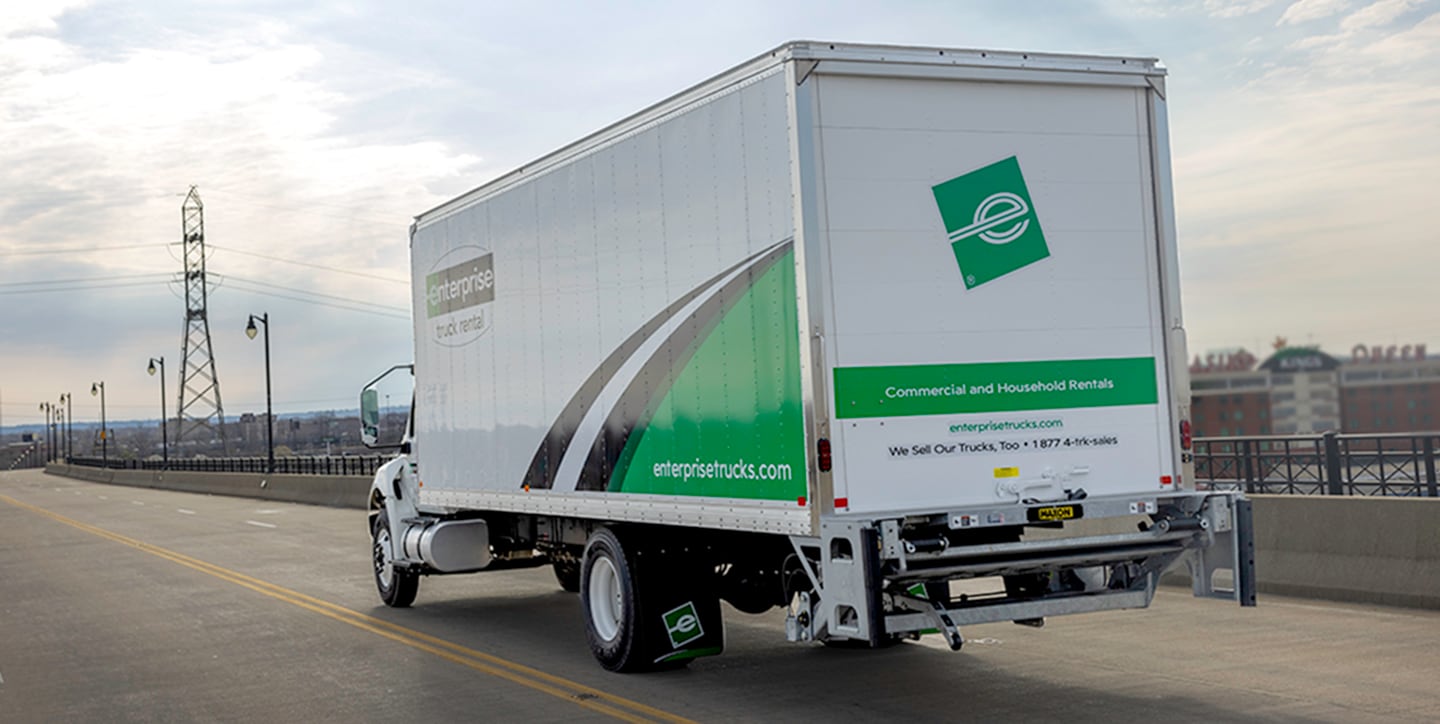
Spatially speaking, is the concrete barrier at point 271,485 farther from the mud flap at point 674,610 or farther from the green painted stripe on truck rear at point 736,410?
the green painted stripe on truck rear at point 736,410

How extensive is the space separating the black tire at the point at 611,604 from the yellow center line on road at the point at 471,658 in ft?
1.27

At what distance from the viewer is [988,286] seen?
28.9 ft

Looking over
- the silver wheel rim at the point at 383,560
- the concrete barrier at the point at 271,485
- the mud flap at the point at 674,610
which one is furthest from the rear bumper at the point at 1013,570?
the concrete barrier at the point at 271,485

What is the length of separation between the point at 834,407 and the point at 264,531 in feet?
74.1

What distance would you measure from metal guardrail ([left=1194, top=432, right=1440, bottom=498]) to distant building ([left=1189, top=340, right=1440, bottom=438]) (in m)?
0.40

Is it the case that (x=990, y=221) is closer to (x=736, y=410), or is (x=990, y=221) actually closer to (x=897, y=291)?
(x=897, y=291)

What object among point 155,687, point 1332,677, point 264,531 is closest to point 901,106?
point 1332,677

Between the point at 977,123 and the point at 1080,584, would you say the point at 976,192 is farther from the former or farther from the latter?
the point at 1080,584

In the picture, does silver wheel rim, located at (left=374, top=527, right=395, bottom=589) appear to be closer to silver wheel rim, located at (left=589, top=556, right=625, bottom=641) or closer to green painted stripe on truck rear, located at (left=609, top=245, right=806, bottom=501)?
silver wheel rim, located at (left=589, top=556, right=625, bottom=641)

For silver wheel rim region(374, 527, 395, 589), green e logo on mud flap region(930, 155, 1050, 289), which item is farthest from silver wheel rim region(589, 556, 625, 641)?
silver wheel rim region(374, 527, 395, 589)

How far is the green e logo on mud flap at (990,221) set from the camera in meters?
8.77

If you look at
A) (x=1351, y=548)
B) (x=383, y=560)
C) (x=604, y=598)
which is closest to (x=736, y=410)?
(x=604, y=598)

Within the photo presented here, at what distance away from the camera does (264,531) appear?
2855 centimetres

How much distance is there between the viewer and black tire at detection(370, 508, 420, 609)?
49.8 feet
